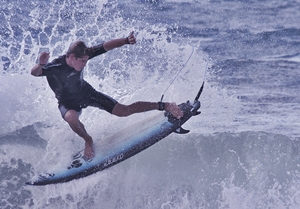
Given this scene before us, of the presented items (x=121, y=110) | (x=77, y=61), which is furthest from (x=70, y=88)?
(x=121, y=110)

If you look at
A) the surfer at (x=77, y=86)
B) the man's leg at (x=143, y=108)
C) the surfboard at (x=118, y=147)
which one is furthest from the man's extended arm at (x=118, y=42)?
the surfboard at (x=118, y=147)

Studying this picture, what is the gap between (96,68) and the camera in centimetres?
805

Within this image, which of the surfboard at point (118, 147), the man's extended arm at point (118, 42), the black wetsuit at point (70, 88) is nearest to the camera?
the man's extended arm at point (118, 42)

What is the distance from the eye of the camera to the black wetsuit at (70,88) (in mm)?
4767

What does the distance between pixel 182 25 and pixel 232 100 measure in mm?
3402

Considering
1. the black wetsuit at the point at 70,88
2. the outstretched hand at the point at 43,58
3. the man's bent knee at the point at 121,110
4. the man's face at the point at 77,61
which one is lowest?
the man's bent knee at the point at 121,110

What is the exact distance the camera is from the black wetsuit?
477 cm

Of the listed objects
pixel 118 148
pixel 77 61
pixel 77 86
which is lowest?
pixel 118 148

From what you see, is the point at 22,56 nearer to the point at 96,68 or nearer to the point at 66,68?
the point at 96,68

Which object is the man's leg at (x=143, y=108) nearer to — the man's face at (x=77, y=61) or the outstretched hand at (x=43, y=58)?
the man's face at (x=77, y=61)

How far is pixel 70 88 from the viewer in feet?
16.1

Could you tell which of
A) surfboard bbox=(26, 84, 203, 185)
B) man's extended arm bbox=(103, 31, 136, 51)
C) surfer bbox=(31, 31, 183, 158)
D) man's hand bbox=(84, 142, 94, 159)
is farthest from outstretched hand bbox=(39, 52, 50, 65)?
surfboard bbox=(26, 84, 203, 185)

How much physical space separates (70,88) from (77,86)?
0.08 metres

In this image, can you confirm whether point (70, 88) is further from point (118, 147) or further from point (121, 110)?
point (118, 147)
